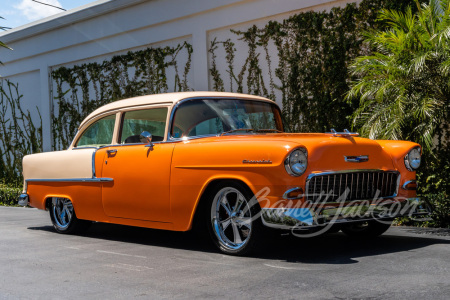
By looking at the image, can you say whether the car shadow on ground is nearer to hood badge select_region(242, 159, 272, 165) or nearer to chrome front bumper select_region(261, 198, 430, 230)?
chrome front bumper select_region(261, 198, 430, 230)

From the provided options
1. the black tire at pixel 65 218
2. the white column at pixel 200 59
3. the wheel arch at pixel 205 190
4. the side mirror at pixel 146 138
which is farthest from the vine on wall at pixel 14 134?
the wheel arch at pixel 205 190

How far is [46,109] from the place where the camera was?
15.7 m

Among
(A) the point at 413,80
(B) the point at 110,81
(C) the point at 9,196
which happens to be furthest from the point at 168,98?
(C) the point at 9,196

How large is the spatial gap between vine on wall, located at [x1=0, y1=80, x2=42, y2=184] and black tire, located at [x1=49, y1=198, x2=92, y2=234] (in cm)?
822

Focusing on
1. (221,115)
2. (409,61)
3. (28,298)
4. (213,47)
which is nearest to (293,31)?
(213,47)

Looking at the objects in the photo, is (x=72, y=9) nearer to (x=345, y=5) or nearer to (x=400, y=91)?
(x=345, y=5)

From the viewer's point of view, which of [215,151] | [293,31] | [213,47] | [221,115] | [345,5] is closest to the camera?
[215,151]

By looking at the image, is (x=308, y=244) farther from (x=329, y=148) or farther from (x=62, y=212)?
(x=62, y=212)

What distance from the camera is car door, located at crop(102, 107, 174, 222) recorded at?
6266mm

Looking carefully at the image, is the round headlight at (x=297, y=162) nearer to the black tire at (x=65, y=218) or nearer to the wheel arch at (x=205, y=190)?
the wheel arch at (x=205, y=190)

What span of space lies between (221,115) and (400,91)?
233cm

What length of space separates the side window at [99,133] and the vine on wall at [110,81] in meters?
4.39

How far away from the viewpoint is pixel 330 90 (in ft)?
31.0

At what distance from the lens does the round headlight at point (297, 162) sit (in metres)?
5.19
